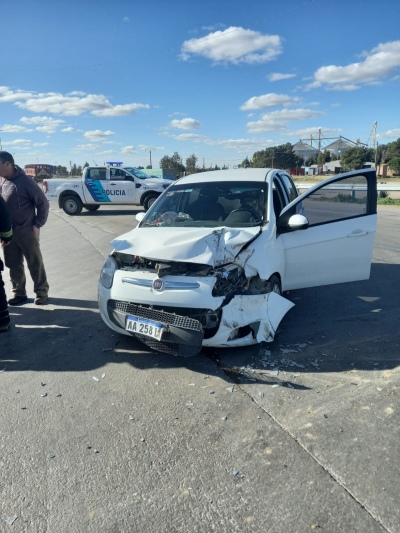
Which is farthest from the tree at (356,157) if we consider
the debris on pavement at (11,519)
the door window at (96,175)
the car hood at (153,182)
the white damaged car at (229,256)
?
the debris on pavement at (11,519)

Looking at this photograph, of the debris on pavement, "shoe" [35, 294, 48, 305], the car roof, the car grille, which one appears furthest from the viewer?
"shoe" [35, 294, 48, 305]

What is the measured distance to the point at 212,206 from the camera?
195 inches

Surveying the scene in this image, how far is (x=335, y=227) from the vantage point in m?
4.74

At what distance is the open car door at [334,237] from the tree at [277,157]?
68.7 metres

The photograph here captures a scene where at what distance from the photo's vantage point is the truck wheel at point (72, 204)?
17750 millimetres

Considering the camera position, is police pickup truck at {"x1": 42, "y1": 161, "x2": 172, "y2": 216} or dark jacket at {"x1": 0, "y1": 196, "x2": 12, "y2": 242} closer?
dark jacket at {"x1": 0, "y1": 196, "x2": 12, "y2": 242}

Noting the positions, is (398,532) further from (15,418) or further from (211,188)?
(211,188)

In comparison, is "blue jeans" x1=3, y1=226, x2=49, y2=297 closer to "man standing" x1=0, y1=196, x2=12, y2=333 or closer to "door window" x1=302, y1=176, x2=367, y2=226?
"man standing" x1=0, y1=196, x2=12, y2=333

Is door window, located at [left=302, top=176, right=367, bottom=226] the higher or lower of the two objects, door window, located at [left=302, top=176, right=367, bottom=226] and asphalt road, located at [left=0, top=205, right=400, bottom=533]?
the higher

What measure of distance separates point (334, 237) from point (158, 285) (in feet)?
7.72

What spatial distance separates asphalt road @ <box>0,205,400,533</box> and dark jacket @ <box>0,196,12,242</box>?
108 cm

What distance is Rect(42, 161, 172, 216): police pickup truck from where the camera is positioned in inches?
674

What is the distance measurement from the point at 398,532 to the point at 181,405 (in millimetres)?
1581

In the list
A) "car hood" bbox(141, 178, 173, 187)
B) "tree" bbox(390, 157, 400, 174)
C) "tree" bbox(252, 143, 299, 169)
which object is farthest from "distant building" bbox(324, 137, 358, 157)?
"car hood" bbox(141, 178, 173, 187)
